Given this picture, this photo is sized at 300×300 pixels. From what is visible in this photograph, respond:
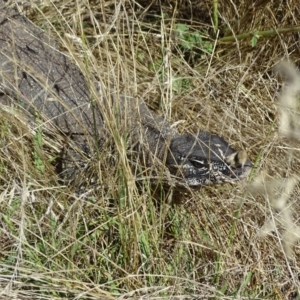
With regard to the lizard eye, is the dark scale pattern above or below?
above

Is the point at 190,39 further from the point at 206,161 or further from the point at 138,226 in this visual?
the point at 138,226

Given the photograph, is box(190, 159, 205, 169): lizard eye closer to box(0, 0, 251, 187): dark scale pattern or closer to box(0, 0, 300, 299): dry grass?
box(0, 0, 251, 187): dark scale pattern

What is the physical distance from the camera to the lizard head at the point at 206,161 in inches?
102

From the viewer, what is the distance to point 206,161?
8.74 ft

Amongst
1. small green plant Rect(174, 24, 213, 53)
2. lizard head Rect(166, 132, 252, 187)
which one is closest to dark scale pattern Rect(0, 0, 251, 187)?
lizard head Rect(166, 132, 252, 187)

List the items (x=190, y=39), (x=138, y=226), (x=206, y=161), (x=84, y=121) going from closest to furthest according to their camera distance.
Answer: (x=138, y=226) → (x=206, y=161) → (x=84, y=121) → (x=190, y=39)

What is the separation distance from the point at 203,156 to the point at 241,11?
1.08 m

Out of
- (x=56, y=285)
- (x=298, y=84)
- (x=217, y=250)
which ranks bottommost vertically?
(x=217, y=250)

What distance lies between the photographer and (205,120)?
3.07 meters

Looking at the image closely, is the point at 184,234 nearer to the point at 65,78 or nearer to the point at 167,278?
the point at 167,278

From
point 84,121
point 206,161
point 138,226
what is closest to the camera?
point 138,226

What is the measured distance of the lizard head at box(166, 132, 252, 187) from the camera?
2.58 meters

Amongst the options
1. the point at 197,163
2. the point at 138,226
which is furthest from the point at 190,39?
the point at 138,226

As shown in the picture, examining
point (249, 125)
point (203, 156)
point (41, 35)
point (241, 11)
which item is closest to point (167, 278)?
point (203, 156)
